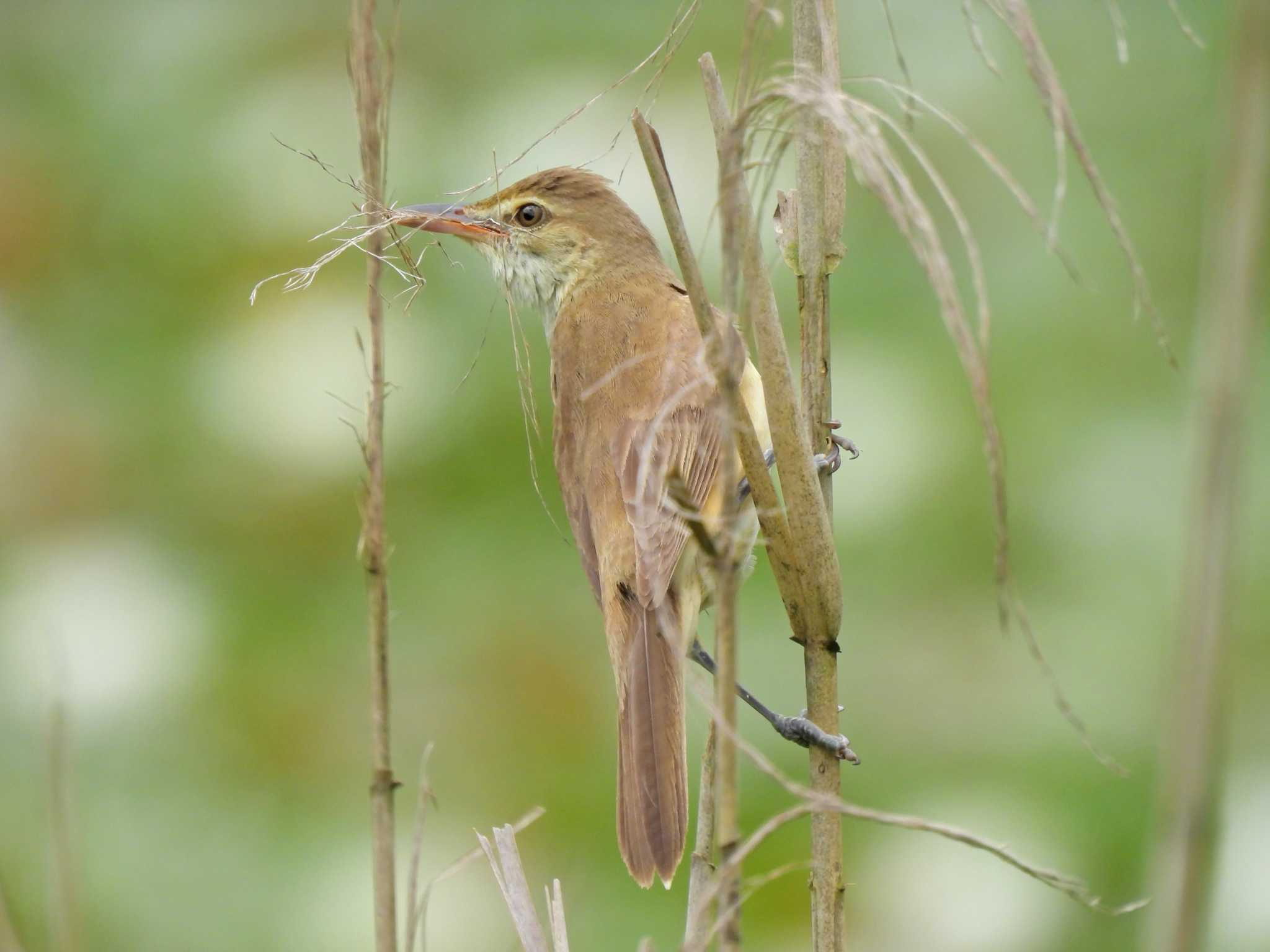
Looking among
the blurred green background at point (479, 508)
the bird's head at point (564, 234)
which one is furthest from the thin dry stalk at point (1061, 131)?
the blurred green background at point (479, 508)

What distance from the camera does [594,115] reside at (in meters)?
3.89

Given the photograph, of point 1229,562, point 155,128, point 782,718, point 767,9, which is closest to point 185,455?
point 155,128

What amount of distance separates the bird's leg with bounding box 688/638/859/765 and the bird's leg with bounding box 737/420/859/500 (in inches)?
10.5

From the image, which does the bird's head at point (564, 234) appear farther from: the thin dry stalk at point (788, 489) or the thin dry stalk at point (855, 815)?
the thin dry stalk at point (855, 815)

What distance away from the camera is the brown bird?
69.0 inches

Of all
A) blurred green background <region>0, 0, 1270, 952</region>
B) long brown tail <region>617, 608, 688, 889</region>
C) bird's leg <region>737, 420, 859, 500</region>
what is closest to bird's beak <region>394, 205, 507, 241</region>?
bird's leg <region>737, 420, 859, 500</region>

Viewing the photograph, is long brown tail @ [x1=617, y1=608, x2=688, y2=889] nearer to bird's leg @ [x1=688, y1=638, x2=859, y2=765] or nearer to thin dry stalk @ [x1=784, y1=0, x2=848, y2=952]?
bird's leg @ [x1=688, y1=638, x2=859, y2=765]

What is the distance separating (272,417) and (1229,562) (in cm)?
366

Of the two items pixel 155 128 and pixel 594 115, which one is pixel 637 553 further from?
pixel 155 128

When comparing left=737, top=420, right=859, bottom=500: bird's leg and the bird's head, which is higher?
the bird's head

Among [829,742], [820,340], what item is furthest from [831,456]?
[829,742]

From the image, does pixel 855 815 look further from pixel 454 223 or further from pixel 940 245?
pixel 454 223

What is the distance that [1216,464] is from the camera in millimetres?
685

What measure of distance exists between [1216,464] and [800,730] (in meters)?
1.00
